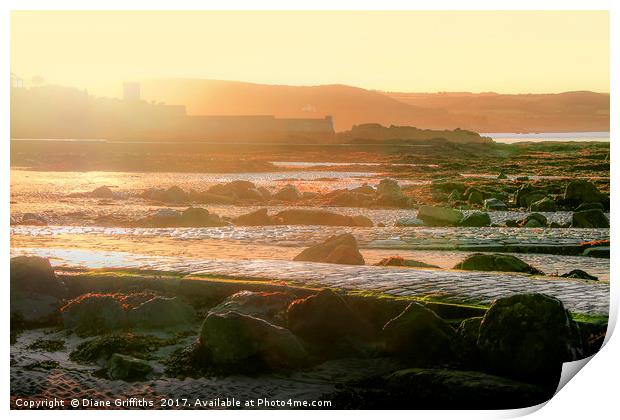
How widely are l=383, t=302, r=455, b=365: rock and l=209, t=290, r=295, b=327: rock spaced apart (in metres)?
1.16

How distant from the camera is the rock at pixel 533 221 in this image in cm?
1150

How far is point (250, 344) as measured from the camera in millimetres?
7180

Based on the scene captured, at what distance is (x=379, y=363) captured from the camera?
7.20 meters

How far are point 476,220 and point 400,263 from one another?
2344mm

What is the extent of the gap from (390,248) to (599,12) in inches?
146

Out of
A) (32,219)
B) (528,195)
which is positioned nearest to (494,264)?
(528,195)

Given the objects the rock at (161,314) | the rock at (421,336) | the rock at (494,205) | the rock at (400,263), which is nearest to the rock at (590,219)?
the rock at (494,205)

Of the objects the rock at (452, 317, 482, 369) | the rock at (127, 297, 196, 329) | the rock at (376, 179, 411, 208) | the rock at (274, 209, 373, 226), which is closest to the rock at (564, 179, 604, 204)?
the rock at (376, 179, 411, 208)

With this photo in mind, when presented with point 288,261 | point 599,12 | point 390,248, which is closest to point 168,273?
point 288,261

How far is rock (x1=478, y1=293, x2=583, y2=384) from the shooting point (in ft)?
22.6

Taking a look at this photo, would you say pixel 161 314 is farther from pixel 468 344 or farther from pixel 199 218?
pixel 468 344

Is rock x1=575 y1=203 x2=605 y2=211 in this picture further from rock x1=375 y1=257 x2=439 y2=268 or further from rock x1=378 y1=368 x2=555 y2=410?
rock x1=378 y1=368 x2=555 y2=410

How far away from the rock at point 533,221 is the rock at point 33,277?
21.2 feet

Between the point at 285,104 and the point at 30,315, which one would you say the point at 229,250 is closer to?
the point at 285,104
